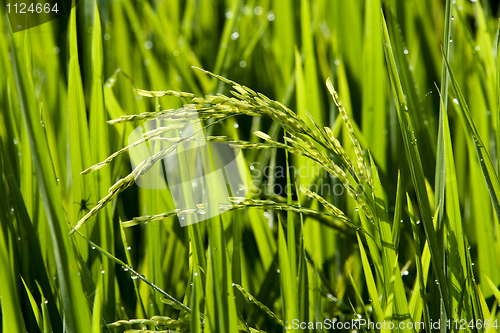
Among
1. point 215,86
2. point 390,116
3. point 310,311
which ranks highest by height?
point 215,86

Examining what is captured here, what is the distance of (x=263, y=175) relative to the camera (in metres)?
0.60

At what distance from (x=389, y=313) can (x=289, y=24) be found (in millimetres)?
634

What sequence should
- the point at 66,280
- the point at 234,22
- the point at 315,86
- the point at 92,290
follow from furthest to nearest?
the point at 234,22, the point at 315,86, the point at 92,290, the point at 66,280

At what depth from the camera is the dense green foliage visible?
0.36 m

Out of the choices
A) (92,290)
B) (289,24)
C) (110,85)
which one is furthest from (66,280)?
(289,24)

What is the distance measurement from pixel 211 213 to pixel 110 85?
0.42 metres

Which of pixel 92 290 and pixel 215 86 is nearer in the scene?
pixel 92 290

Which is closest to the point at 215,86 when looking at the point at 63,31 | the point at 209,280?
the point at 63,31

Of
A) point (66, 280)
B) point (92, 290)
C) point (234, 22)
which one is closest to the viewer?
point (66, 280)

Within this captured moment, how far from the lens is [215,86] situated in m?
0.68

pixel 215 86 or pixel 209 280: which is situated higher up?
pixel 215 86

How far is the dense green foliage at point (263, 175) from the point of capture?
0.36 metres

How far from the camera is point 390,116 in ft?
1.96

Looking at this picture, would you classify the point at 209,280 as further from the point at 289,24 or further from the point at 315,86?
the point at 289,24
